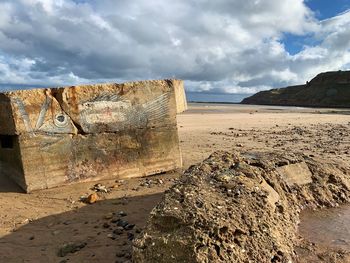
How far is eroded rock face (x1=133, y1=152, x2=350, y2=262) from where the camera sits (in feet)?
11.0

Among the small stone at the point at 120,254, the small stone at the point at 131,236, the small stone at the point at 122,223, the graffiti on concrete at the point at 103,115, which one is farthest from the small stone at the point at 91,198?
the small stone at the point at 120,254

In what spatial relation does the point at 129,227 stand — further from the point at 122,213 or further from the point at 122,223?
the point at 122,213

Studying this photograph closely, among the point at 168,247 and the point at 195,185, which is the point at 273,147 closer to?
the point at 195,185

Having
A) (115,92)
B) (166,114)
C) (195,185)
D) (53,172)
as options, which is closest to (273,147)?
(166,114)

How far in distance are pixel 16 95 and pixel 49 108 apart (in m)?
0.52

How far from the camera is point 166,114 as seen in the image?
7156 millimetres

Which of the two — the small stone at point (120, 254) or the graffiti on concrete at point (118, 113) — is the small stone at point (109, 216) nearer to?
the small stone at point (120, 254)

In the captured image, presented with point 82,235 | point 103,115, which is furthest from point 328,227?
point 103,115

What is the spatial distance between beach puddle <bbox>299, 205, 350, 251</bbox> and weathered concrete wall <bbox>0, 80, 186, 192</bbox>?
2.86 meters

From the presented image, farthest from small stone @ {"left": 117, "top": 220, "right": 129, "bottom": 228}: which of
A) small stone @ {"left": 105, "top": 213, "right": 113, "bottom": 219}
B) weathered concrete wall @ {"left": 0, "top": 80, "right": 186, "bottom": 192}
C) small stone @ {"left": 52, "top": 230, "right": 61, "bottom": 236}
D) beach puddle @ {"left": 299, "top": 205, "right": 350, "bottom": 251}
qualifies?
beach puddle @ {"left": 299, "top": 205, "right": 350, "bottom": 251}

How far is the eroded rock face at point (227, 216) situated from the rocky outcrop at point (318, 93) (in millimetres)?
52618

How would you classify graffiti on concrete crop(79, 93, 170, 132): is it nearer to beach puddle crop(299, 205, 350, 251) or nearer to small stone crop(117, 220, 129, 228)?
small stone crop(117, 220, 129, 228)

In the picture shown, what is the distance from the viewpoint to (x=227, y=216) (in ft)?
12.0

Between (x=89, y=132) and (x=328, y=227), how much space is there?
3.85 metres
